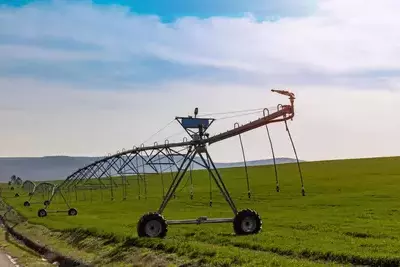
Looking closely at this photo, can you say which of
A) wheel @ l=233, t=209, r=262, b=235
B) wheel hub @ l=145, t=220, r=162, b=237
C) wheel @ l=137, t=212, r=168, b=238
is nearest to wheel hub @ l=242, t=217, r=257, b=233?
wheel @ l=233, t=209, r=262, b=235

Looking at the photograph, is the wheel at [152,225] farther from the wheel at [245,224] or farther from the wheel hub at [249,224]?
the wheel hub at [249,224]

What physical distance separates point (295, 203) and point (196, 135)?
111ft

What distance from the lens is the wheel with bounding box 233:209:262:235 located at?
1617 inches

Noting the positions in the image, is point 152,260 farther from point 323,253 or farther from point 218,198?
point 218,198

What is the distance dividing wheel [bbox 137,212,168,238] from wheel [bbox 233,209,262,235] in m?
4.92

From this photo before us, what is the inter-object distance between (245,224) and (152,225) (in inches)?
253

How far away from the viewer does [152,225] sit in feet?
136

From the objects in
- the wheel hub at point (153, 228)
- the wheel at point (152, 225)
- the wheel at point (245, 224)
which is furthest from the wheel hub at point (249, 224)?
the wheel hub at point (153, 228)

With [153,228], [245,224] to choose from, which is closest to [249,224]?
[245,224]

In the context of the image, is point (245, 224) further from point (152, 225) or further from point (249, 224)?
point (152, 225)

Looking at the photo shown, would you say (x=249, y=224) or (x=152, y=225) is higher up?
(x=152, y=225)

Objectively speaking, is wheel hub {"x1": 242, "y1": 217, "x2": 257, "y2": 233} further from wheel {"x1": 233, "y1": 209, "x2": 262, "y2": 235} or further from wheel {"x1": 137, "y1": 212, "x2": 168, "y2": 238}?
wheel {"x1": 137, "y1": 212, "x2": 168, "y2": 238}

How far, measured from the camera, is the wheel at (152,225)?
1631 inches

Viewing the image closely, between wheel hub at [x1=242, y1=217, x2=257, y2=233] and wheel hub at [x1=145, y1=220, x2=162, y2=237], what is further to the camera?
wheel hub at [x1=145, y1=220, x2=162, y2=237]
